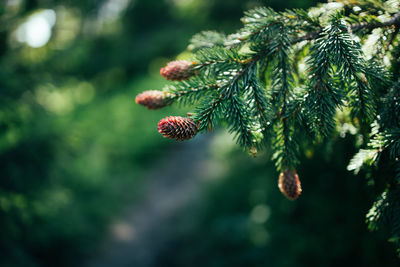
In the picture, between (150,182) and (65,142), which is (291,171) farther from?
(150,182)

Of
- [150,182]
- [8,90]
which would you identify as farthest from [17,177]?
[150,182]

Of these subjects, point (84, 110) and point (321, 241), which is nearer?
point (321, 241)

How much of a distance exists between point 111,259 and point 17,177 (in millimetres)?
2020

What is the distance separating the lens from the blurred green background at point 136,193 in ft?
6.15

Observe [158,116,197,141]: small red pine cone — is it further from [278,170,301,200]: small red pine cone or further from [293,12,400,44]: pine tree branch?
[293,12,400,44]: pine tree branch

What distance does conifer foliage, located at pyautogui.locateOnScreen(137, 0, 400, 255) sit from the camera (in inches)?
30.6

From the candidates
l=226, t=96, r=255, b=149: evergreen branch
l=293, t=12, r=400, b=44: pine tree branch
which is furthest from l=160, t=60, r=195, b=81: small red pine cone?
l=293, t=12, r=400, b=44: pine tree branch

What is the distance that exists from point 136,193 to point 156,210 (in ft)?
2.33

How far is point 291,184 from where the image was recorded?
912mm

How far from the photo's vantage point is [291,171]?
0.93 m

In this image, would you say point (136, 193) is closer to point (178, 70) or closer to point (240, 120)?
point (178, 70)

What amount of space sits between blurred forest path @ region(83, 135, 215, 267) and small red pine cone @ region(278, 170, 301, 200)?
10.9 feet

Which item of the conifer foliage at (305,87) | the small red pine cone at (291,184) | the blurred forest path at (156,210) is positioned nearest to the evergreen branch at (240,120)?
the conifer foliage at (305,87)

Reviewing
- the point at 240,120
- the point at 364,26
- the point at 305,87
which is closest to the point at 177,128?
the point at 240,120
